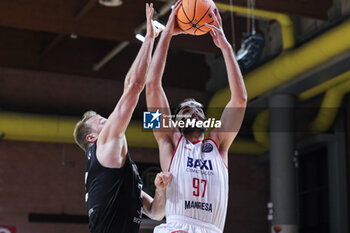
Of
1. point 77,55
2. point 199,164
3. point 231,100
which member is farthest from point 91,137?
point 77,55

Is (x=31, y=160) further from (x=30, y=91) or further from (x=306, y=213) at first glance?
(x=306, y=213)

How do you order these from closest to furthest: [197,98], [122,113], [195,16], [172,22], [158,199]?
[122,113] < [158,199] < [172,22] < [195,16] < [197,98]

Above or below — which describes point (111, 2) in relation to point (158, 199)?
above

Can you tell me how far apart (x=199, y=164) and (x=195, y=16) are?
4.62ft

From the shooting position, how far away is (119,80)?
19.1 meters

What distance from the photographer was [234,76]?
17.5 feet

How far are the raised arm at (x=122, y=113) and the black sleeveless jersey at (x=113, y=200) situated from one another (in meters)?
0.11

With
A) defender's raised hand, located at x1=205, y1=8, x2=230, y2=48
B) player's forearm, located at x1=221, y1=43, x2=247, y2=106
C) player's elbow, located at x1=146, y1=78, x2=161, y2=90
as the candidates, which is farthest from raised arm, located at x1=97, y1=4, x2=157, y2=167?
player's forearm, located at x1=221, y1=43, x2=247, y2=106

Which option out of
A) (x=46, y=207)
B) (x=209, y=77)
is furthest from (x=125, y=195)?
(x=209, y=77)

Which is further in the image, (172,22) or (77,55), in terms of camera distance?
(77,55)

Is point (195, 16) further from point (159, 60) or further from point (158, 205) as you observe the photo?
point (158, 205)

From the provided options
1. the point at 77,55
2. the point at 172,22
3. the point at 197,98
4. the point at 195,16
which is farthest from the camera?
the point at 197,98

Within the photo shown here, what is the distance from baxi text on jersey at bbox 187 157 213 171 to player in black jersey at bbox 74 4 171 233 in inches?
10.5

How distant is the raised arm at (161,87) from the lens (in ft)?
17.7
